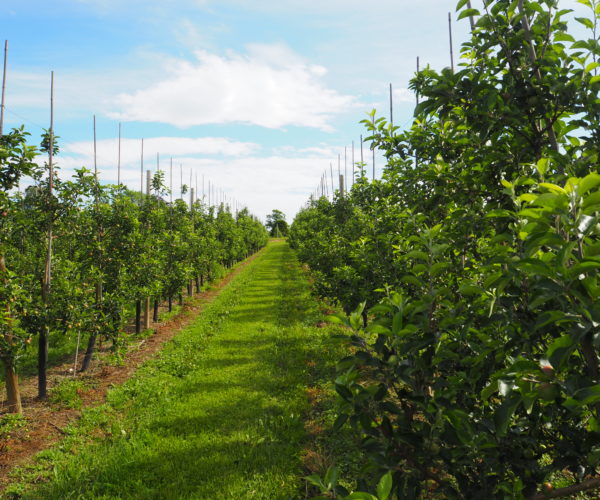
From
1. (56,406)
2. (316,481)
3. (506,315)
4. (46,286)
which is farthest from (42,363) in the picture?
→ (506,315)

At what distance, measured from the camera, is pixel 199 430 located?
20.4ft

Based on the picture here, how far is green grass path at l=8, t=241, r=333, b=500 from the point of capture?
16.0ft

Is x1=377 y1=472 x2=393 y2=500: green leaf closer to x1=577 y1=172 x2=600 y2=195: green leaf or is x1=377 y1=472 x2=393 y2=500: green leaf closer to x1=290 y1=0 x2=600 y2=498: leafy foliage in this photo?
x1=290 y1=0 x2=600 y2=498: leafy foliage

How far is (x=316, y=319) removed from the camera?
13820mm

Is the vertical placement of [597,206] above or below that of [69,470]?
above

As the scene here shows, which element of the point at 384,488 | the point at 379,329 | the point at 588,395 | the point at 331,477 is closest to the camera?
the point at 588,395

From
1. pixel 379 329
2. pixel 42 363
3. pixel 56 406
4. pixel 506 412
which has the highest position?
pixel 379 329

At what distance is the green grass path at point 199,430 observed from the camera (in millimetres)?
4867

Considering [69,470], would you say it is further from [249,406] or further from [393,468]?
[393,468]

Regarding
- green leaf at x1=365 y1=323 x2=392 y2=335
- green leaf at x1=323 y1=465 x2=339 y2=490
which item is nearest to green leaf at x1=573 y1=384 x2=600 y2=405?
green leaf at x1=365 y1=323 x2=392 y2=335

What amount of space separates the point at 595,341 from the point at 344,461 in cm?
472

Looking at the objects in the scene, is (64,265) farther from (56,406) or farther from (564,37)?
(564,37)

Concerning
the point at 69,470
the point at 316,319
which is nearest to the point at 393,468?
the point at 69,470

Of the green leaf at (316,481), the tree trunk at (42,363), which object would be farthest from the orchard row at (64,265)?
the green leaf at (316,481)
